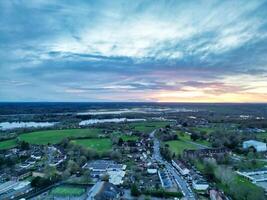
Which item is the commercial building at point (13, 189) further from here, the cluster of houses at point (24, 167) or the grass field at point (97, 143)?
the grass field at point (97, 143)

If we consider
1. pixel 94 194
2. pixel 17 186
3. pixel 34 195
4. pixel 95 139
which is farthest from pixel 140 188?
pixel 95 139

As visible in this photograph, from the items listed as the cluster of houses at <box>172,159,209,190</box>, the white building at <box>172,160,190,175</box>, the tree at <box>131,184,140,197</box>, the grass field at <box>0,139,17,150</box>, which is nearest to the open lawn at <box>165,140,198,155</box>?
the white building at <box>172,160,190,175</box>

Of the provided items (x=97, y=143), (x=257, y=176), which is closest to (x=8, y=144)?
(x=97, y=143)

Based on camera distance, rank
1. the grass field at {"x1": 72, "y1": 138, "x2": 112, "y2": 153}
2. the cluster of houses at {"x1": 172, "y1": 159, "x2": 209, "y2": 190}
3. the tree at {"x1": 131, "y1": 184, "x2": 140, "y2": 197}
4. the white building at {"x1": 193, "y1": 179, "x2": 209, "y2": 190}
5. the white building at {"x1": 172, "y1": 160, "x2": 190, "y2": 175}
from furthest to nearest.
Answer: the grass field at {"x1": 72, "y1": 138, "x2": 112, "y2": 153} < the white building at {"x1": 172, "y1": 160, "x2": 190, "y2": 175} < the cluster of houses at {"x1": 172, "y1": 159, "x2": 209, "y2": 190} < the white building at {"x1": 193, "y1": 179, "x2": 209, "y2": 190} < the tree at {"x1": 131, "y1": 184, "x2": 140, "y2": 197}

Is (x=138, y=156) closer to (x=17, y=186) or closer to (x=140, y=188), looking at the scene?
(x=140, y=188)

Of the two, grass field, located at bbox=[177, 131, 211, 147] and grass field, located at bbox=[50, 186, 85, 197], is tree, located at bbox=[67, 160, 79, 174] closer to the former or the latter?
grass field, located at bbox=[50, 186, 85, 197]

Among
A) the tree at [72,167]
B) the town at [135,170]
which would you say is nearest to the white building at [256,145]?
the town at [135,170]
